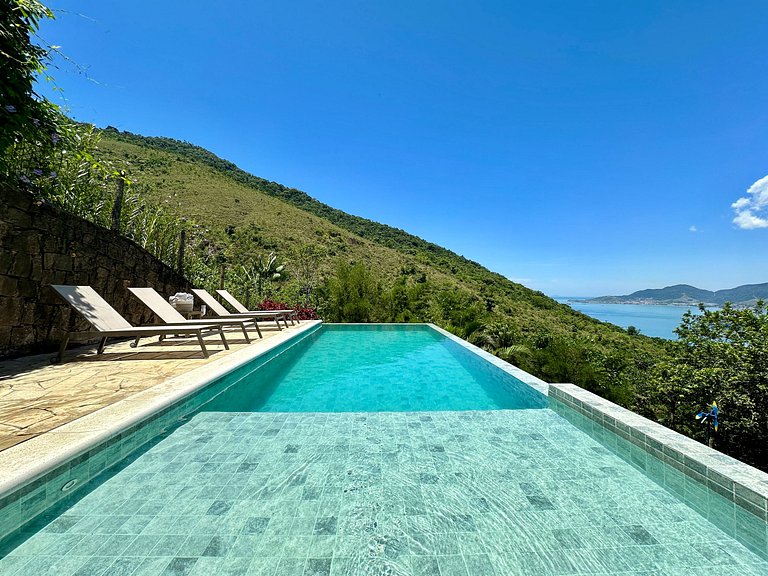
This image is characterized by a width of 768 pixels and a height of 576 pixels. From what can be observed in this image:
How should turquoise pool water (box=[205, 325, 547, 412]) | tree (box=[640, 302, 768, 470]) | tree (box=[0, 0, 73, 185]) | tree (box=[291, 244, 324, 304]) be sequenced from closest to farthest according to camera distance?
tree (box=[0, 0, 73, 185]) → turquoise pool water (box=[205, 325, 547, 412]) → tree (box=[640, 302, 768, 470]) → tree (box=[291, 244, 324, 304])

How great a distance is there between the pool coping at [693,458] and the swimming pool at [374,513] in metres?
0.16

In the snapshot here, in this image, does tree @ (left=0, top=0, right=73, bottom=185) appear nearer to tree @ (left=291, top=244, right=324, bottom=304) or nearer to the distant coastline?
tree @ (left=291, top=244, right=324, bottom=304)

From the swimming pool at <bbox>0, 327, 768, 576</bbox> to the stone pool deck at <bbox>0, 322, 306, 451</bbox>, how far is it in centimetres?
69

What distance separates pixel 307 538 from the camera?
1.50m

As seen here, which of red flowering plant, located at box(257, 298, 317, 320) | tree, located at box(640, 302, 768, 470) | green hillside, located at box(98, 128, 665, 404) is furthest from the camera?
red flowering plant, located at box(257, 298, 317, 320)

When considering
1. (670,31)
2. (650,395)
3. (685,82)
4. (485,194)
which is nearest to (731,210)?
(485,194)

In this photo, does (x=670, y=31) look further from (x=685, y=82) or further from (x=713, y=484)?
(x=713, y=484)

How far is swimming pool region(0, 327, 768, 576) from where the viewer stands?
1.37 m

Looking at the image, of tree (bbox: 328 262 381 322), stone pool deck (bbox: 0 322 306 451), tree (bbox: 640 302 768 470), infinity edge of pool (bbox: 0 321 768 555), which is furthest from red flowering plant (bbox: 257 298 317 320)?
tree (bbox: 640 302 768 470)

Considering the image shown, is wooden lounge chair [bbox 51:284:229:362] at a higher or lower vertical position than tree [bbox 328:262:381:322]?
lower

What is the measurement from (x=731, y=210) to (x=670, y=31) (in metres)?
18.2

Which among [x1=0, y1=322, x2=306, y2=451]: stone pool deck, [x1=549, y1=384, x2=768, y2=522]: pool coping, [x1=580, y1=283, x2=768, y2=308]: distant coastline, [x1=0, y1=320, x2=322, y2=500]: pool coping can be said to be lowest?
[x1=0, y1=322, x2=306, y2=451]: stone pool deck

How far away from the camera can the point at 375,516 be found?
164 cm

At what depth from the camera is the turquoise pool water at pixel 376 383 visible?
3891mm
